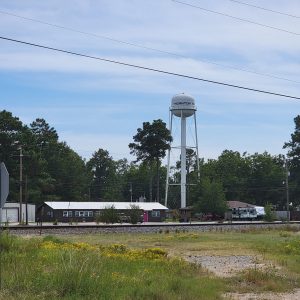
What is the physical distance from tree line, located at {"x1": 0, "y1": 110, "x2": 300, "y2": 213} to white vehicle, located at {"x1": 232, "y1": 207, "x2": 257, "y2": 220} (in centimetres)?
427

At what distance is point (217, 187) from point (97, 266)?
84145 mm

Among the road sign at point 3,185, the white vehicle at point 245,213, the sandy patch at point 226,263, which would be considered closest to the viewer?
the road sign at point 3,185

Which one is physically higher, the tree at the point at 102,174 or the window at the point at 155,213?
the tree at the point at 102,174

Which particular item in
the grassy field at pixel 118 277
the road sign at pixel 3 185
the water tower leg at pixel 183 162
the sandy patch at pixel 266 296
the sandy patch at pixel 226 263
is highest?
the water tower leg at pixel 183 162

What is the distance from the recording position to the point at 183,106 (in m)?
109

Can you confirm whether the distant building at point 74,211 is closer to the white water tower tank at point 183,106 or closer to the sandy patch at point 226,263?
the white water tower tank at point 183,106

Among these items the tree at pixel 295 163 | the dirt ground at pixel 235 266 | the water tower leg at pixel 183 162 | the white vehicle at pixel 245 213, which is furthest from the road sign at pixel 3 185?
the tree at pixel 295 163

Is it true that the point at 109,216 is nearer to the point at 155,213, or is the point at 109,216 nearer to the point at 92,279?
the point at 155,213

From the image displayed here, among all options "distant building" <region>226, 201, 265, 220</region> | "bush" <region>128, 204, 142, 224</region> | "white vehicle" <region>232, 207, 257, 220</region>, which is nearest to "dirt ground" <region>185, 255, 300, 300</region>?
"bush" <region>128, 204, 142, 224</region>

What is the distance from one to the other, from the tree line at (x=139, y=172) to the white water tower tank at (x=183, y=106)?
24.9 ft

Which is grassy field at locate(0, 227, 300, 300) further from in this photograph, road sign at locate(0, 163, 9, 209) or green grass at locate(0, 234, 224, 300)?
road sign at locate(0, 163, 9, 209)

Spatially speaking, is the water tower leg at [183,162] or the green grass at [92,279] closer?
the green grass at [92,279]

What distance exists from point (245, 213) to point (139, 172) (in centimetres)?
5699

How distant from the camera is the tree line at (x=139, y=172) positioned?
339 feet
